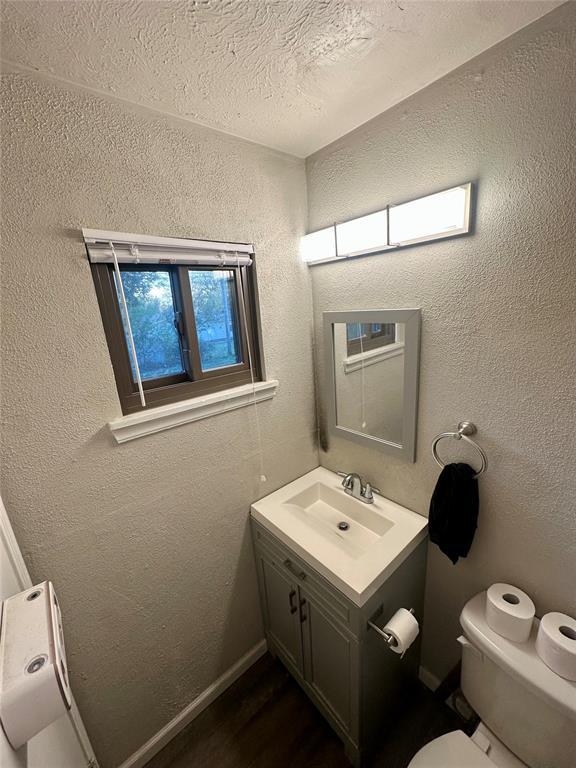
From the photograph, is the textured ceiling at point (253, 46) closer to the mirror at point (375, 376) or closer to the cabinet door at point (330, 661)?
the mirror at point (375, 376)

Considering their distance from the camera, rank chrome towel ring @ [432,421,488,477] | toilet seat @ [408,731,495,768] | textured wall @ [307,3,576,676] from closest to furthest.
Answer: textured wall @ [307,3,576,676], toilet seat @ [408,731,495,768], chrome towel ring @ [432,421,488,477]

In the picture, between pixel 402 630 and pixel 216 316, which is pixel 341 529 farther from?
pixel 216 316

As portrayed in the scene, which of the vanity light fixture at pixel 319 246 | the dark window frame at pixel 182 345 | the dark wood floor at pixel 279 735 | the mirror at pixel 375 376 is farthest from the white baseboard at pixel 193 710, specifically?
the vanity light fixture at pixel 319 246

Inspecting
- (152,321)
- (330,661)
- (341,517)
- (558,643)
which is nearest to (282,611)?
(330,661)

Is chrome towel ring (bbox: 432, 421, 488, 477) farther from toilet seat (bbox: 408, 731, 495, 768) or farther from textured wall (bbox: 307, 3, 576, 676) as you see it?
toilet seat (bbox: 408, 731, 495, 768)

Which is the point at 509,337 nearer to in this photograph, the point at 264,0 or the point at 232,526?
the point at 264,0

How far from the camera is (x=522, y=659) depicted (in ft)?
3.08

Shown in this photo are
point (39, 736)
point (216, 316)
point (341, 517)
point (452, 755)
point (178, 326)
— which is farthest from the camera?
point (341, 517)

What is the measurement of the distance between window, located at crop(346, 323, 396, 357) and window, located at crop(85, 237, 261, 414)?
0.43 m

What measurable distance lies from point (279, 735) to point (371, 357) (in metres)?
1.68

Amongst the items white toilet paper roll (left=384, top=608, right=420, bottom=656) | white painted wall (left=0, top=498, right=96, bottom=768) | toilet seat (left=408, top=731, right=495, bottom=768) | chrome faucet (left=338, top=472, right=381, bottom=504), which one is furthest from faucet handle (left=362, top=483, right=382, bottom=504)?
white painted wall (left=0, top=498, right=96, bottom=768)

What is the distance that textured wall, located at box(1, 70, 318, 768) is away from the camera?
85 cm

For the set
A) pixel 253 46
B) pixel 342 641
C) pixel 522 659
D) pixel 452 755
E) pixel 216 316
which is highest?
pixel 253 46

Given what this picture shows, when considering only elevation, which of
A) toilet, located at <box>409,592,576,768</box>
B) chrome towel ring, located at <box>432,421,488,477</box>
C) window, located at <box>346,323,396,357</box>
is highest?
window, located at <box>346,323,396,357</box>
